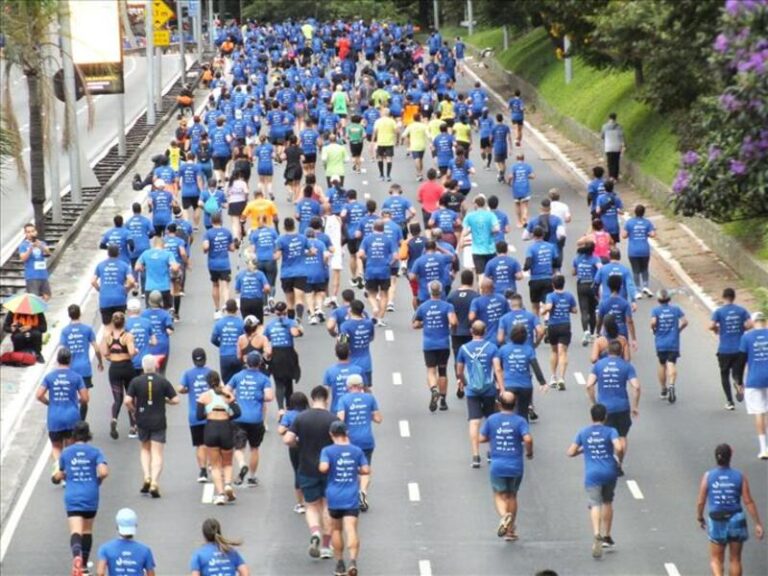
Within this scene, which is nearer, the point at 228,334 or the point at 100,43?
the point at 228,334

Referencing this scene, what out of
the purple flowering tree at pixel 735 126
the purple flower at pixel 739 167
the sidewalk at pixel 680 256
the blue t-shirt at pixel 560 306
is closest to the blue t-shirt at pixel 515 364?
the purple flowering tree at pixel 735 126

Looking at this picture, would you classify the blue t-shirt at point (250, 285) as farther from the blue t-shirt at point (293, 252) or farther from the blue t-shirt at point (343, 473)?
the blue t-shirt at point (343, 473)

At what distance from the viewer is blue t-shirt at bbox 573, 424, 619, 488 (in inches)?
754

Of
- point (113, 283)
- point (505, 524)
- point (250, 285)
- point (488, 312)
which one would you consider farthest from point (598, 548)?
point (113, 283)

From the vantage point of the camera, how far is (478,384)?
2228cm

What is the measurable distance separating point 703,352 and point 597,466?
8.70 meters

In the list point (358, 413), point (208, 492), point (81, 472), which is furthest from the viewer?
point (208, 492)

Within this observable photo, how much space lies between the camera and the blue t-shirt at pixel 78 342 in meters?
23.5

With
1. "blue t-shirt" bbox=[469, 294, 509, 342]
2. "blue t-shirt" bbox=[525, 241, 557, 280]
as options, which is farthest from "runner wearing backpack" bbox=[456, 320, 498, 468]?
"blue t-shirt" bbox=[525, 241, 557, 280]

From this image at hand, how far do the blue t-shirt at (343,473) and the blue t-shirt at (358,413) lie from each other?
1.38 m

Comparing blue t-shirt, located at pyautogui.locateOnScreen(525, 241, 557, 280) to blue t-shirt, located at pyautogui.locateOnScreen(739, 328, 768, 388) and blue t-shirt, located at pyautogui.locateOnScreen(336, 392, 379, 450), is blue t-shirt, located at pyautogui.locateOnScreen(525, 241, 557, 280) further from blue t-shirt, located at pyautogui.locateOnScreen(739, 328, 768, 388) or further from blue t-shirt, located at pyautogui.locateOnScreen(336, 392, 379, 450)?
blue t-shirt, located at pyautogui.locateOnScreen(336, 392, 379, 450)

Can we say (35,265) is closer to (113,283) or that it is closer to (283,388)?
(113,283)

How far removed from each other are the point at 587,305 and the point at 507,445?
841 cm

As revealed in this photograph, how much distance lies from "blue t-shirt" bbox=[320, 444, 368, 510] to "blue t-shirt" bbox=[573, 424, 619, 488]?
2.11 m
